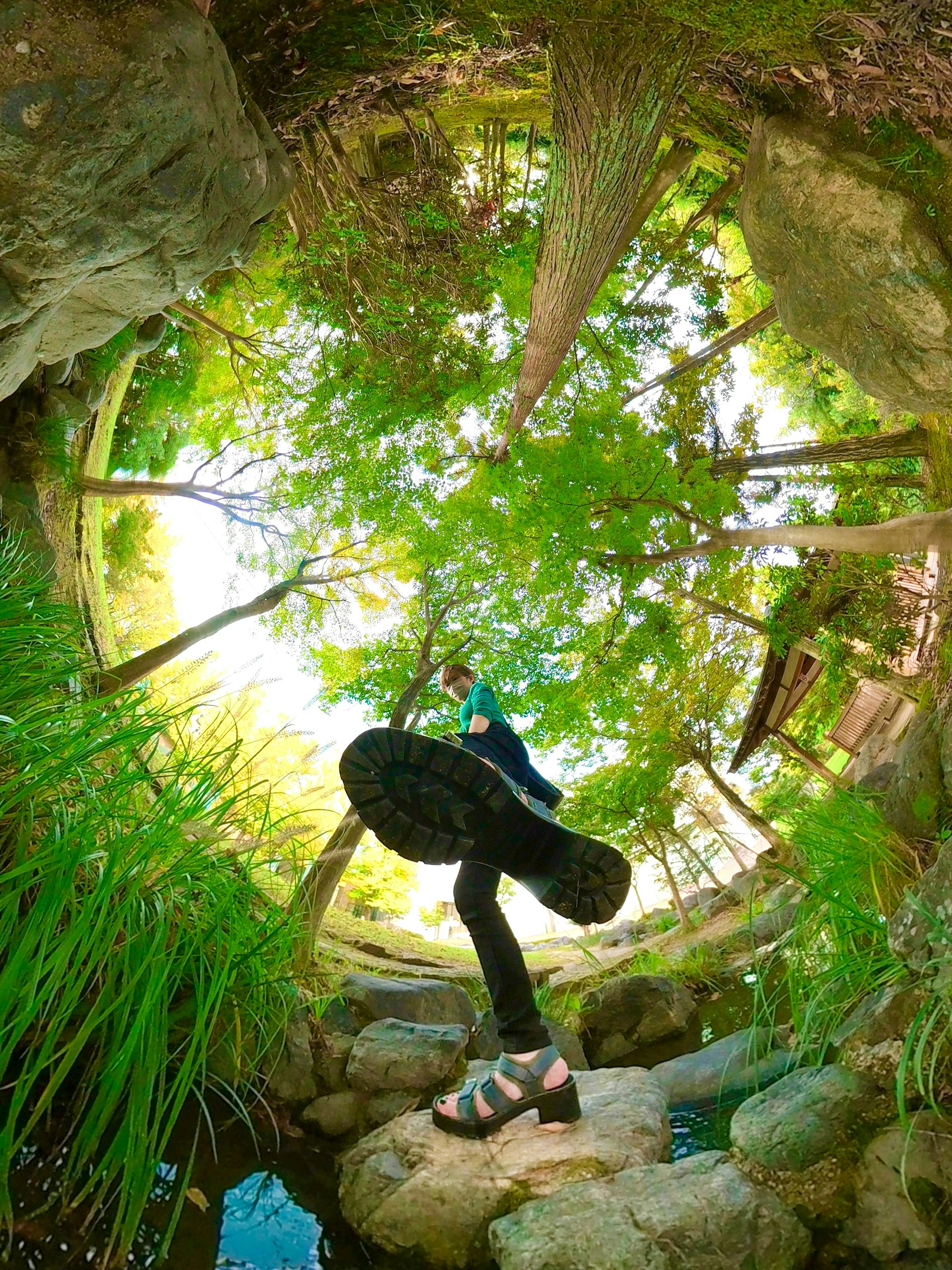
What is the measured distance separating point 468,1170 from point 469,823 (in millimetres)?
1114

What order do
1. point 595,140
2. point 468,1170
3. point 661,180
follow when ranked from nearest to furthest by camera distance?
point 468,1170 → point 595,140 → point 661,180

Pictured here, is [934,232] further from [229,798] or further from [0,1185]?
[0,1185]

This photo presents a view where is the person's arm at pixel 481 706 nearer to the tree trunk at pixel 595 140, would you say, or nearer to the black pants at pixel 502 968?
the black pants at pixel 502 968

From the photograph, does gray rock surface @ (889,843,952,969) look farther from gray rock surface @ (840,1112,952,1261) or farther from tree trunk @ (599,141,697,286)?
tree trunk @ (599,141,697,286)

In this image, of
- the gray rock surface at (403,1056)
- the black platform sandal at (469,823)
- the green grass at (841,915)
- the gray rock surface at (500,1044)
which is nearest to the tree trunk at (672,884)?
the gray rock surface at (500,1044)

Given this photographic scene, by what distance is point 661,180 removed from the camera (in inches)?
201

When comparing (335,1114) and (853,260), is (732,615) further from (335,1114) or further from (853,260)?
(335,1114)

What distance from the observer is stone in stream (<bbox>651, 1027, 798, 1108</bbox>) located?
3.07 m

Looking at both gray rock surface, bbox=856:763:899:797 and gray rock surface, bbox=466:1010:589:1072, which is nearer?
gray rock surface, bbox=466:1010:589:1072

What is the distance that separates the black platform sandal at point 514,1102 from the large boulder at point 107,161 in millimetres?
3044

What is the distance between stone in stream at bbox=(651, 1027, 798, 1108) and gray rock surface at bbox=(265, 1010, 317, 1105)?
154 centimetres

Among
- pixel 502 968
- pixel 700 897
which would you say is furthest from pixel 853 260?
pixel 700 897

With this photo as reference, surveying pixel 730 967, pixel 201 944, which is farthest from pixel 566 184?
pixel 730 967

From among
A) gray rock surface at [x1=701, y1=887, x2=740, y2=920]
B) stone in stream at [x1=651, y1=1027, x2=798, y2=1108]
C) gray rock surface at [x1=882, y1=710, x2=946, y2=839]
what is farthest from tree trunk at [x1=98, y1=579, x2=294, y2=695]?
gray rock surface at [x1=701, y1=887, x2=740, y2=920]
